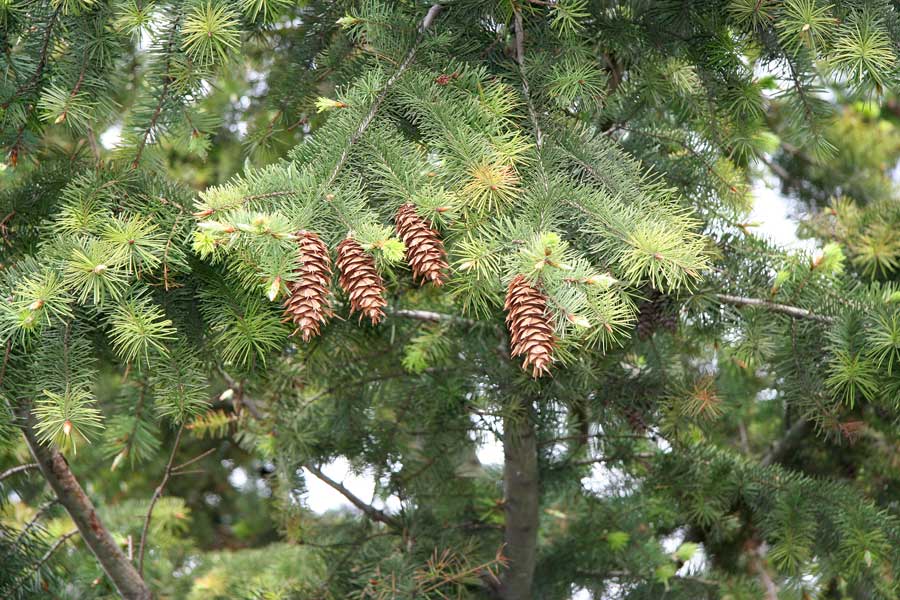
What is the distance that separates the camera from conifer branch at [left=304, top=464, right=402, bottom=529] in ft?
8.99

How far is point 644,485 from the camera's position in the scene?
8.98ft

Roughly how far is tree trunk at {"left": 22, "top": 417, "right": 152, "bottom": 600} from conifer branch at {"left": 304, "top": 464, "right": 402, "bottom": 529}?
0.59 metres

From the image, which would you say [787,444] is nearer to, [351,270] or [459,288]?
[459,288]

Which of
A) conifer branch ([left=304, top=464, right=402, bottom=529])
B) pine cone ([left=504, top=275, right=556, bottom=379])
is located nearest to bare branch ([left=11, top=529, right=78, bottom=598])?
conifer branch ([left=304, top=464, right=402, bottom=529])

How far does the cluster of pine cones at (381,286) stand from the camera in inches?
51.8

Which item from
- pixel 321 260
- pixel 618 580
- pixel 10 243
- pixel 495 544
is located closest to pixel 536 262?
pixel 321 260

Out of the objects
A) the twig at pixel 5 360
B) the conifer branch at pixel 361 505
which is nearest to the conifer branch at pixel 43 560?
the conifer branch at pixel 361 505

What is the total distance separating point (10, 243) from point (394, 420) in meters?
1.24

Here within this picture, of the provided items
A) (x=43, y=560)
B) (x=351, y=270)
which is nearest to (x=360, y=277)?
(x=351, y=270)

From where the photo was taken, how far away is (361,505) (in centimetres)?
278

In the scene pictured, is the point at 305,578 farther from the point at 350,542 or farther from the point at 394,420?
the point at 394,420

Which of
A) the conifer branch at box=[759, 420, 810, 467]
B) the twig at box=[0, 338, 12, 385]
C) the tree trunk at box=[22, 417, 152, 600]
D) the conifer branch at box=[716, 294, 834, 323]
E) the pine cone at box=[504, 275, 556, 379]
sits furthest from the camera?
the conifer branch at box=[759, 420, 810, 467]

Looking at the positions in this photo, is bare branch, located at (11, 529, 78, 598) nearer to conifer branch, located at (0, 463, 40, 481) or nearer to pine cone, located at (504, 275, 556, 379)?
conifer branch, located at (0, 463, 40, 481)

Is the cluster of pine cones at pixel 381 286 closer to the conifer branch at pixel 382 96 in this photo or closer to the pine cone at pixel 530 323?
the pine cone at pixel 530 323
